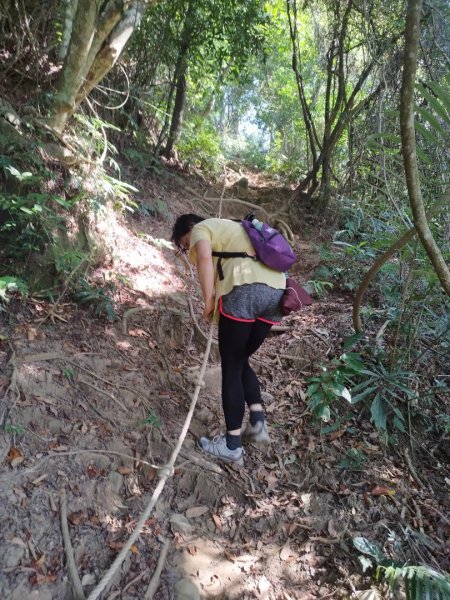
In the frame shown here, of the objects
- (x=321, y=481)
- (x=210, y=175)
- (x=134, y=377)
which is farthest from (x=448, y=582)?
(x=210, y=175)

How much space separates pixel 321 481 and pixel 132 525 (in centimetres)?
133

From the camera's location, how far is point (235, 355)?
2709mm

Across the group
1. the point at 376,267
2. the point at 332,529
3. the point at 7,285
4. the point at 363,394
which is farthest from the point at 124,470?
the point at 376,267

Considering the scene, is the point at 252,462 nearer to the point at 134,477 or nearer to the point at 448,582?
the point at 134,477

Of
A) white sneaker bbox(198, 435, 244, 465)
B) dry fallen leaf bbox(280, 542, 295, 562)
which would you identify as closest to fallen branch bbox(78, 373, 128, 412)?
white sneaker bbox(198, 435, 244, 465)

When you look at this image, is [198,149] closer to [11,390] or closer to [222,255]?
[222,255]

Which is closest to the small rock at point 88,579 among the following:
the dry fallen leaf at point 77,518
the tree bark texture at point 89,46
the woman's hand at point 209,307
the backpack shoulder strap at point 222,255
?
the dry fallen leaf at point 77,518

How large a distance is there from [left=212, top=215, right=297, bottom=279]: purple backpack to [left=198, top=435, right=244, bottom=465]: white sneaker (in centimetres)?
123

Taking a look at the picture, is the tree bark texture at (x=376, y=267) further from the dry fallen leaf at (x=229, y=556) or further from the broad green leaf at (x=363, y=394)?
the dry fallen leaf at (x=229, y=556)

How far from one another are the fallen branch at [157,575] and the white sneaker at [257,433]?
1007 mm

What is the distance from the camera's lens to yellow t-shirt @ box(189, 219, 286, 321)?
2574 millimetres

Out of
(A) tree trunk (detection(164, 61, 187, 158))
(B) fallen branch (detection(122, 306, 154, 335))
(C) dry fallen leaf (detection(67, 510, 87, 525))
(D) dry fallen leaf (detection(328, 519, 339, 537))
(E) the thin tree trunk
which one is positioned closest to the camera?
(C) dry fallen leaf (detection(67, 510, 87, 525))

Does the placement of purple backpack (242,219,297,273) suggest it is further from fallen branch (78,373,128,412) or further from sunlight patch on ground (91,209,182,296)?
sunlight patch on ground (91,209,182,296)

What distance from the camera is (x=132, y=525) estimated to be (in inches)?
91.0
